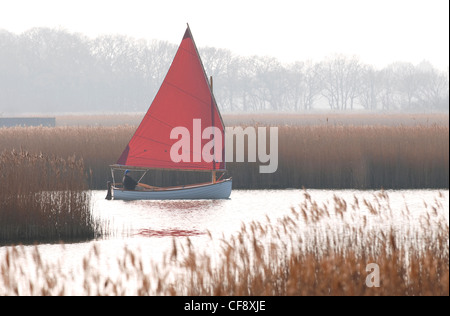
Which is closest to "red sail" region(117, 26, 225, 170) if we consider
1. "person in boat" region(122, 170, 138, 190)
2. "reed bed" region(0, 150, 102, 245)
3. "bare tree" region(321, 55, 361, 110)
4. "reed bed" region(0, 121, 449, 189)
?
"person in boat" region(122, 170, 138, 190)

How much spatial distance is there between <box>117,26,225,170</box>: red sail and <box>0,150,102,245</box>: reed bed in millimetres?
6113

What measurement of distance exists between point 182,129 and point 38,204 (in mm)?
7084

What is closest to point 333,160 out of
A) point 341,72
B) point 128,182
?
point 128,182

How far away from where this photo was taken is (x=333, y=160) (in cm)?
1934

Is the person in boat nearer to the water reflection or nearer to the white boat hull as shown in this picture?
the white boat hull

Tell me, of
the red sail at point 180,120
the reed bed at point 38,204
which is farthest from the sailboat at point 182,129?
the reed bed at point 38,204

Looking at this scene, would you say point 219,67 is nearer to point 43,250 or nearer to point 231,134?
point 231,134

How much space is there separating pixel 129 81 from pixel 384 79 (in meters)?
32.3

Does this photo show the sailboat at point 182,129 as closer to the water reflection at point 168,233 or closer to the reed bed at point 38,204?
the water reflection at point 168,233

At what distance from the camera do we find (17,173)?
1173cm

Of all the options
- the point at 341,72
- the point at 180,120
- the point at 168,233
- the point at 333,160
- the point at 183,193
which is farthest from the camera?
the point at 341,72

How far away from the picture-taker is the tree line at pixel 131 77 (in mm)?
98812

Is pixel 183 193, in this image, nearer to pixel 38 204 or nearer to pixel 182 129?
pixel 182 129
